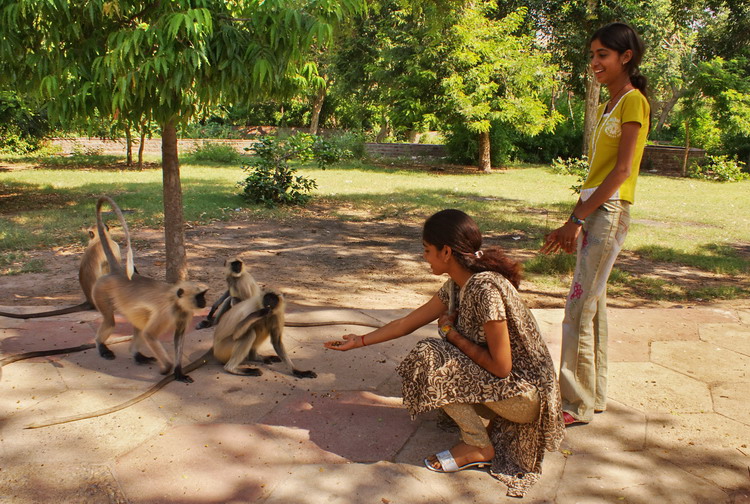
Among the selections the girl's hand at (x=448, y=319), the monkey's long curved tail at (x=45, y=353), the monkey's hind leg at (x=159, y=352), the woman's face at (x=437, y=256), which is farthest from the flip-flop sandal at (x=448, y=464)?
the monkey's long curved tail at (x=45, y=353)

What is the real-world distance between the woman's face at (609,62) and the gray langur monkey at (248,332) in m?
2.21

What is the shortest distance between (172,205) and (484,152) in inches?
655

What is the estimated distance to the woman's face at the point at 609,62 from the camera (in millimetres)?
2832

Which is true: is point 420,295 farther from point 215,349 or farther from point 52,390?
point 52,390

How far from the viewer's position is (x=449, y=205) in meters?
12.6

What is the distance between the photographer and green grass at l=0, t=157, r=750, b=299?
833 cm

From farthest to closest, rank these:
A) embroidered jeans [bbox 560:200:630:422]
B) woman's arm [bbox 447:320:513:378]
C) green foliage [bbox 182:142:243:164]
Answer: green foliage [bbox 182:142:243:164] < embroidered jeans [bbox 560:200:630:422] < woman's arm [bbox 447:320:513:378]

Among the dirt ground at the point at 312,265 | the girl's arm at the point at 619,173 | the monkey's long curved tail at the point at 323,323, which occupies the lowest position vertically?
the dirt ground at the point at 312,265

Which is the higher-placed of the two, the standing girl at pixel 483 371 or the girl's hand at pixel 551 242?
the girl's hand at pixel 551 242

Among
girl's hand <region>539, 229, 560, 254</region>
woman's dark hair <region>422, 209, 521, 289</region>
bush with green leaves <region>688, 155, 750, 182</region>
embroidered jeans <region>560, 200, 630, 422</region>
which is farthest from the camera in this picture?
bush with green leaves <region>688, 155, 750, 182</region>

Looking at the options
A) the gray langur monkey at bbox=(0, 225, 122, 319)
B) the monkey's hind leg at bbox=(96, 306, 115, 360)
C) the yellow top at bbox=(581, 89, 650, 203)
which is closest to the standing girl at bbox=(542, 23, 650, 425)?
the yellow top at bbox=(581, 89, 650, 203)

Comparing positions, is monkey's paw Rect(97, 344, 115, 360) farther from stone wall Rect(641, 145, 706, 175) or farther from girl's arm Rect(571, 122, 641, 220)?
stone wall Rect(641, 145, 706, 175)

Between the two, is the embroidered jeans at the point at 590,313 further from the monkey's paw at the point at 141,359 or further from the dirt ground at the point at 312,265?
the dirt ground at the point at 312,265

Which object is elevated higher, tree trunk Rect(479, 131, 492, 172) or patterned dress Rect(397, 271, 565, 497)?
tree trunk Rect(479, 131, 492, 172)
